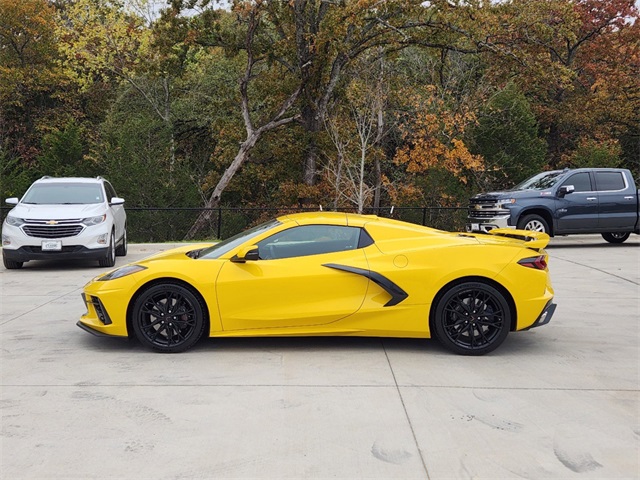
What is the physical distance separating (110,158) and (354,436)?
31.0m

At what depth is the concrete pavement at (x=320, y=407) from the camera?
12.9 ft

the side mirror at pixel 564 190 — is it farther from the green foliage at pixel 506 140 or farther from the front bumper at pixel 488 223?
the green foliage at pixel 506 140

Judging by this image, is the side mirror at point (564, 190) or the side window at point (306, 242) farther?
the side mirror at point (564, 190)

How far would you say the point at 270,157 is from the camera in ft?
101

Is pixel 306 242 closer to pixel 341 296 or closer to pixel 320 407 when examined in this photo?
pixel 341 296

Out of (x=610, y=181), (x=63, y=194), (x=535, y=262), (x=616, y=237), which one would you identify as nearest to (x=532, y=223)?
(x=610, y=181)

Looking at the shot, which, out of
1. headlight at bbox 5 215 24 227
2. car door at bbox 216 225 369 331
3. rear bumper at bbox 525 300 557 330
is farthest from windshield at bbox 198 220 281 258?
headlight at bbox 5 215 24 227

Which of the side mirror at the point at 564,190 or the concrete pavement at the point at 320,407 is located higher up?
the side mirror at the point at 564,190

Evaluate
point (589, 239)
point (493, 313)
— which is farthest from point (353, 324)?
point (589, 239)

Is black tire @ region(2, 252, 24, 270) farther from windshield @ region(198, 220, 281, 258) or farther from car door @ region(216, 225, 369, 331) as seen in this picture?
car door @ region(216, 225, 369, 331)

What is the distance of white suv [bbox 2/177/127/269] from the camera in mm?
12422

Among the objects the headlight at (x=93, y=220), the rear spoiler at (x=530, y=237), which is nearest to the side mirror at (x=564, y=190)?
the rear spoiler at (x=530, y=237)

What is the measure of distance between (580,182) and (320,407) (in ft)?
45.4

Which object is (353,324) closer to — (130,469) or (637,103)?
(130,469)
